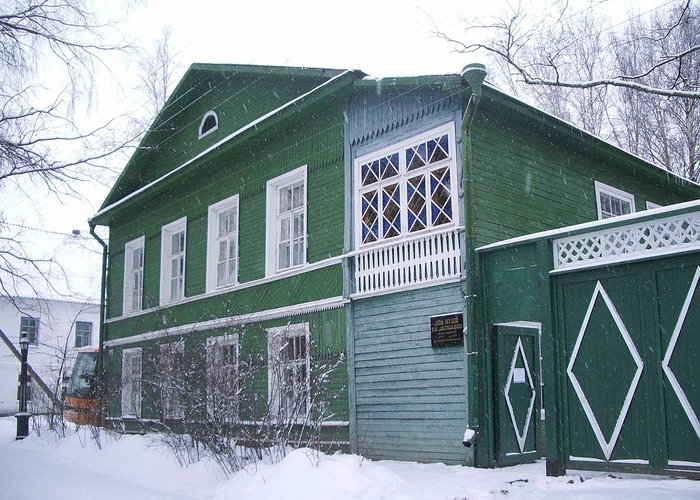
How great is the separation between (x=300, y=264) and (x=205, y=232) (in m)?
4.21

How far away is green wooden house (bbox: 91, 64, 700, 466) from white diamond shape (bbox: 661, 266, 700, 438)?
1.86 metres

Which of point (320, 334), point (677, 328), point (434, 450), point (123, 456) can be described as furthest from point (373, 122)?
point (123, 456)

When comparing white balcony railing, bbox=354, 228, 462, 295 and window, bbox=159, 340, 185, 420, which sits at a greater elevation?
white balcony railing, bbox=354, 228, 462, 295

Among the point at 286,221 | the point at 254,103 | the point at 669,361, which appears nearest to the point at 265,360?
the point at 286,221

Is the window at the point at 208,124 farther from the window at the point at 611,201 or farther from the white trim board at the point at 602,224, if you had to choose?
the white trim board at the point at 602,224

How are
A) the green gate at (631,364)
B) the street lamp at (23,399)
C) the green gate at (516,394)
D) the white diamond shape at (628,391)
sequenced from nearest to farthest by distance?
1. the green gate at (631,364)
2. the white diamond shape at (628,391)
3. the green gate at (516,394)
4. the street lamp at (23,399)

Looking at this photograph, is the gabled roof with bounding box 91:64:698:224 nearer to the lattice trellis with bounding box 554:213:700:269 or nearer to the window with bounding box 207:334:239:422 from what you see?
the lattice trellis with bounding box 554:213:700:269

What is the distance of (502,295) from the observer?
32.1 feet

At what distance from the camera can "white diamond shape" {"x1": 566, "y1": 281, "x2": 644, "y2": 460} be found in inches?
305

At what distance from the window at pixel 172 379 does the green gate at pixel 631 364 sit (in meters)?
5.26

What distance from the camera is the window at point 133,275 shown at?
2086cm

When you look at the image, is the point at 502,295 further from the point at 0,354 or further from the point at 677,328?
the point at 0,354

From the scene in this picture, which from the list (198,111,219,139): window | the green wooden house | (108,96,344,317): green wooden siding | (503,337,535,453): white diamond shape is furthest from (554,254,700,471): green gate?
(198,111,219,139): window

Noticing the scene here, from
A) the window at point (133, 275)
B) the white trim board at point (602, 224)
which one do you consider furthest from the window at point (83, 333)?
the white trim board at point (602, 224)
